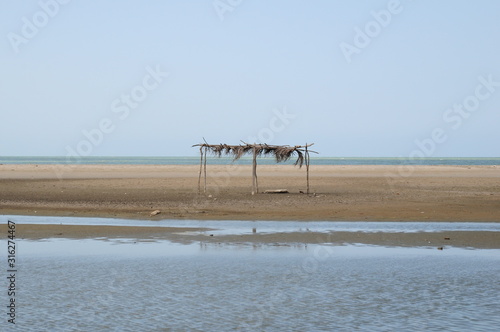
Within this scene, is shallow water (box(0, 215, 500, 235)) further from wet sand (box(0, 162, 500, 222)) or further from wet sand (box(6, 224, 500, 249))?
wet sand (box(0, 162, 500, 222))

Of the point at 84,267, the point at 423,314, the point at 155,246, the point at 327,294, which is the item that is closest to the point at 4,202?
the point at 155,246

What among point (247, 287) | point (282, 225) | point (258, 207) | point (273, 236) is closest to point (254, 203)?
point (258, 207)

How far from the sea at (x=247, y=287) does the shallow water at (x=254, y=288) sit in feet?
0.06

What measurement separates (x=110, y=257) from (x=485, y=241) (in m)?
9.32

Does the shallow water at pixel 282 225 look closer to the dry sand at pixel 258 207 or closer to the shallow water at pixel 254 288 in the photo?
the dry sand at pixel 258 207

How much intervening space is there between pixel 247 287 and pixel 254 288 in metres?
0.15

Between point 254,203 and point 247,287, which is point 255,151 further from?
point 247,287

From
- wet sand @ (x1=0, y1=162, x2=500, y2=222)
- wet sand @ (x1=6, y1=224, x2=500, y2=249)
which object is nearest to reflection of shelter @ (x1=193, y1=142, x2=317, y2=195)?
wet sand @ (x1=0, y1=162, x2=500, y2=222)

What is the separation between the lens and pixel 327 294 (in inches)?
420

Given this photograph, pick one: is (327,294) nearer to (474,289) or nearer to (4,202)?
(474,289)

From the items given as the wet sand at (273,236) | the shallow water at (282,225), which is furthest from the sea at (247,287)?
the shallow water at (282,225)

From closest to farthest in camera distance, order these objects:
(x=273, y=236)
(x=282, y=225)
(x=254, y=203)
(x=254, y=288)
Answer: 1. (x=254, y=288)
2. (x=273, y=236)
3. (x=282, y=225)
4. (x=254, y=203)

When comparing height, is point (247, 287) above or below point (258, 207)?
Result: below

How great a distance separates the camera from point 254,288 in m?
11.1
